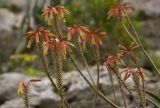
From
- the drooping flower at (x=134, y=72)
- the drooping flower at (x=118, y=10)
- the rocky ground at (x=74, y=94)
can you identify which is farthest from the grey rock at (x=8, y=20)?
the drooping flower at (x=134, y=72)

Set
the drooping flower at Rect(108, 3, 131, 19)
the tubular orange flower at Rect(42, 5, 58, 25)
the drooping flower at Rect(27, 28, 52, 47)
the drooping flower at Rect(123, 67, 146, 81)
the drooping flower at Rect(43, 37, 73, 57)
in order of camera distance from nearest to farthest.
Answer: the drooping flower at Rect(43, 37, 73, 57) → the drooping flower at Rect(27, 28, 52, 47) → the drooping flower at Rect(123, 67, 146, 81) → the tubular orange flower at Rect(42, 5, 58, 25) → the drooping flower at Rect(108, 3, 131, 19)

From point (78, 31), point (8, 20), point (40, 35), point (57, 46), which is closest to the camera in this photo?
point (57, 46)

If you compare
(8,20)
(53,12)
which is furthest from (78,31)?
(8,20)

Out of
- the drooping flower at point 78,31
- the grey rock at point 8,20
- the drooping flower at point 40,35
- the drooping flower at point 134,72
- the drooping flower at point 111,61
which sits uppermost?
the drooping flower at point 40,35


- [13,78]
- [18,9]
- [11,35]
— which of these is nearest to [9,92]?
[13,78]

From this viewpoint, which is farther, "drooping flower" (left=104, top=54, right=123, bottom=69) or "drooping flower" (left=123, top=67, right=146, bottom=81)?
"drooping flower" (left=104, top=54, right=123, bottom=69)

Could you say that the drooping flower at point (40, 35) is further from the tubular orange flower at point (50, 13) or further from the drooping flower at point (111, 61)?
the drooping flower at point (111, 61)

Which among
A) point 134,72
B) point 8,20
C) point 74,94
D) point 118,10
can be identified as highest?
point 118,10

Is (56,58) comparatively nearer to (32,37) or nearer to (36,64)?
(32,37)

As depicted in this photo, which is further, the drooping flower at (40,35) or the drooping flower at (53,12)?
the drooping flower at (53,12)

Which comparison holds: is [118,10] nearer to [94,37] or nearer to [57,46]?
[94,37]

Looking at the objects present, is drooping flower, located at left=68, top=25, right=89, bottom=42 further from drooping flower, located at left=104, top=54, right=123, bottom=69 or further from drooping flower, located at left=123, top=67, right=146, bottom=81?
drooping flower, located at left=123, top=67, right=146, bottom=81

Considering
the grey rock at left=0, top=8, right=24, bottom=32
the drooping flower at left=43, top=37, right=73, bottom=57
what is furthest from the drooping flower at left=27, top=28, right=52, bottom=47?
the grey rock at left=0, top=8, right=24, bottom=32
